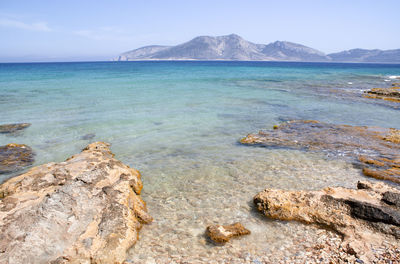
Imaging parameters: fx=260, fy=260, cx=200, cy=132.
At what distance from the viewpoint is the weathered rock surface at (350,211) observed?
221 inches

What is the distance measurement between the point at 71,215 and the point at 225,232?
3363 millimetres

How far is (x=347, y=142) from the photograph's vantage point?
481 inches

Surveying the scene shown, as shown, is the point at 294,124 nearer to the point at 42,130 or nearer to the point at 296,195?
the point at 296,195

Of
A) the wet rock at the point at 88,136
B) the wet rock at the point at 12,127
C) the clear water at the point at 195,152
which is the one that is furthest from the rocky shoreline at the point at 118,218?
the wet rock at the point at 12,127

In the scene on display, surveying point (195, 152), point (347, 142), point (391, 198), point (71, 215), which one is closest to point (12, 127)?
point (195, 152)

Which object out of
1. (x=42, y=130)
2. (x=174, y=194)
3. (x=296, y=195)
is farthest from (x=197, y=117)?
Answer: (x=296, y=195)

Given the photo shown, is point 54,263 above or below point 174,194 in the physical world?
above

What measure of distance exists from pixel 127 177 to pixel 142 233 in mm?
2220

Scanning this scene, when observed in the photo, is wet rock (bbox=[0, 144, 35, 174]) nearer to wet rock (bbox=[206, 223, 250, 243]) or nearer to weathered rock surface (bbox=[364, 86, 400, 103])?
wet rock (bbox=[206, 223, 250, 243])

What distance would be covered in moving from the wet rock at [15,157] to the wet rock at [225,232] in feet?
25.3

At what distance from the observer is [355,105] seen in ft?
74.7

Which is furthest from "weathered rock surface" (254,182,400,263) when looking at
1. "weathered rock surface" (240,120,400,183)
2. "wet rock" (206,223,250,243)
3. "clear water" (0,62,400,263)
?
"weathered rock surface" (240,120,400,183)

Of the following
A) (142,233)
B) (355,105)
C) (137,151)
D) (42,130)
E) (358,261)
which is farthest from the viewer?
(355,105)

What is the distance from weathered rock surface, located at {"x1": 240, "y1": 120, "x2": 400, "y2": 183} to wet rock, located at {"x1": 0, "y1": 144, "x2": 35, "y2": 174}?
9.19 metres
